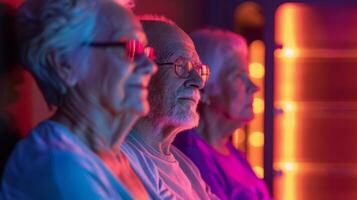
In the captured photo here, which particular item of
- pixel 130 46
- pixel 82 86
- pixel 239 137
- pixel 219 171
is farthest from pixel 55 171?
pixel 239 137

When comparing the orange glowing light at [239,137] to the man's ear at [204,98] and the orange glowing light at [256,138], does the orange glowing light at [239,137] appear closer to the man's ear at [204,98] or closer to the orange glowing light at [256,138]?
the orange glowing light at [256,138]

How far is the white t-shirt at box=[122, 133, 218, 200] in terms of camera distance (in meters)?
2.50

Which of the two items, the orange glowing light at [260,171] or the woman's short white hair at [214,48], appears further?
the orange glowing light at [260,171]

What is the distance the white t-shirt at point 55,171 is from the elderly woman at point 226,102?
5.06 feet

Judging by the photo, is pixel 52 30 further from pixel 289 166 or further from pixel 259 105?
pixel 289 166

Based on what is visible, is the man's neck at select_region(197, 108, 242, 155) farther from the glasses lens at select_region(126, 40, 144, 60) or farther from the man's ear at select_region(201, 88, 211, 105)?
the glasses lens at select_region(126, 40, 144, 60)

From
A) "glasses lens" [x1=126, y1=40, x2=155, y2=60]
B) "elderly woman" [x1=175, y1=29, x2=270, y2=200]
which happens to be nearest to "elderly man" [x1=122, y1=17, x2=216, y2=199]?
"glasses lens" [x1=126, y1=40, x2=155, y2=60]

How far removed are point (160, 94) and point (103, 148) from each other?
0.72 metres

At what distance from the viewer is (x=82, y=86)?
2.15m

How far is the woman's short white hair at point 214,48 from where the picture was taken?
3770mm

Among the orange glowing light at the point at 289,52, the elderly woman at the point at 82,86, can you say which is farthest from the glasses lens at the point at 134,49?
the orange glowing light at the point at 289,52

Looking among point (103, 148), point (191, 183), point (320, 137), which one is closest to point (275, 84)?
point (320, 137)

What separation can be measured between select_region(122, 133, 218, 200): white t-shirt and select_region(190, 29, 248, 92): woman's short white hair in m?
0.79

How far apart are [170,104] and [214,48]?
3.10 feet
